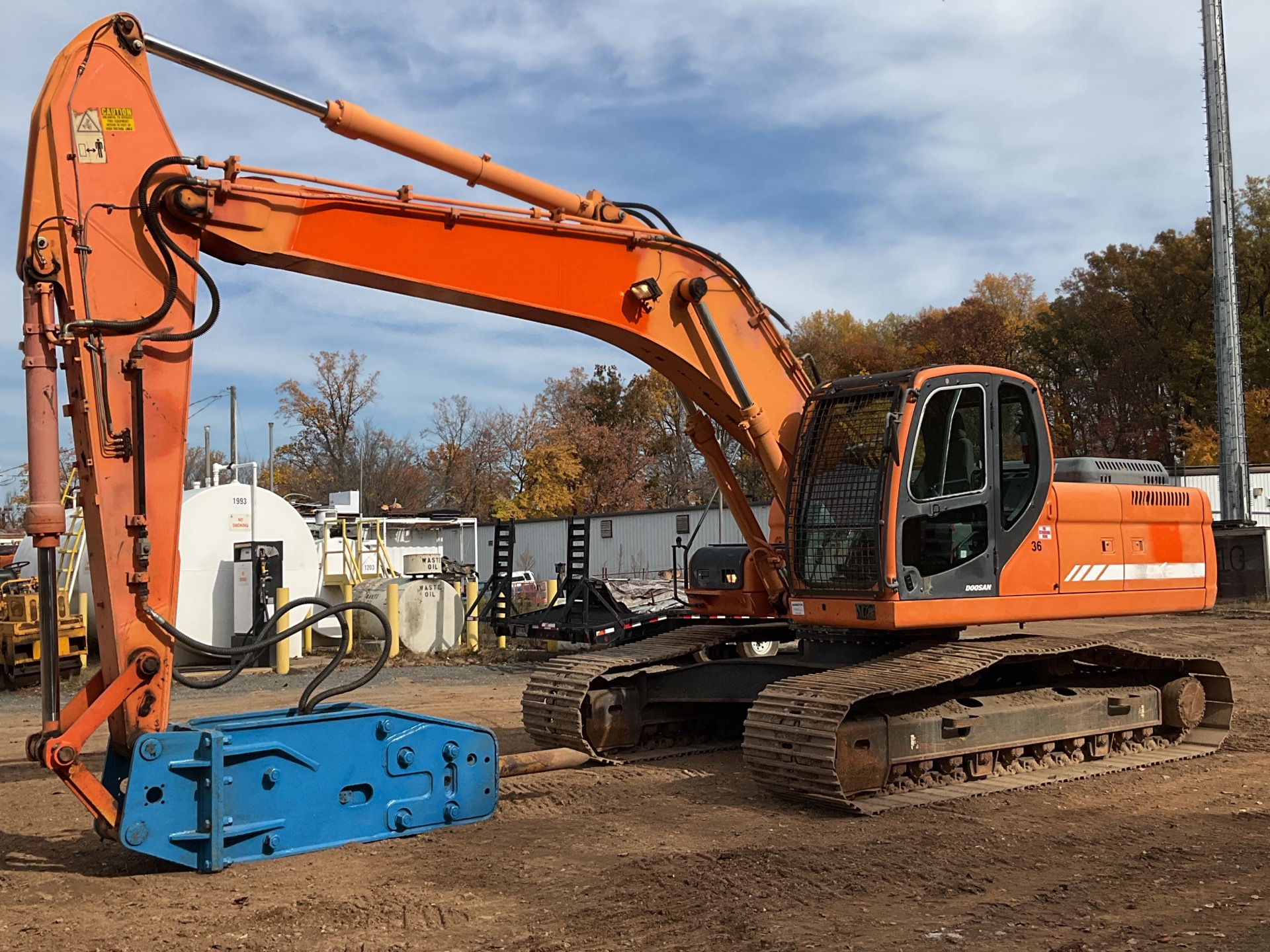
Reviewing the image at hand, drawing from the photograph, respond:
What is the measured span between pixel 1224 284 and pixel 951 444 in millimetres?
24931

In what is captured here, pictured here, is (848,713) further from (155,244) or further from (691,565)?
(155,244)

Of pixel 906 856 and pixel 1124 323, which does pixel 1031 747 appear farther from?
pixel 1124 323

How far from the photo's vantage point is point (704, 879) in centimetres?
601

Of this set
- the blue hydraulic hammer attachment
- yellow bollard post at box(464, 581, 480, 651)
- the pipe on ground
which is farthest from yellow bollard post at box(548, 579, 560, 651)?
the blue hydraulic hammer attachment

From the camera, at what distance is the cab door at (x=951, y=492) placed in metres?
7.98

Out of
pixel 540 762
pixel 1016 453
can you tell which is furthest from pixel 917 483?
pixel 540 762

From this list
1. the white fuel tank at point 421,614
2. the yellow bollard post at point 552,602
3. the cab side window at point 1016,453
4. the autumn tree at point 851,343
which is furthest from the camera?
the autumn tree at point 851,343

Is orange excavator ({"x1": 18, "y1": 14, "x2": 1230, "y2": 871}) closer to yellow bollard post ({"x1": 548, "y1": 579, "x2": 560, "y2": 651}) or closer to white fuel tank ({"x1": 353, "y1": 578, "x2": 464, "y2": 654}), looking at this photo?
yellow bollard post ({"x1": 548, "y1": 579, "x2": 560, "y2": 651})

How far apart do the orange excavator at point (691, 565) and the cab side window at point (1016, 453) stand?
20mm

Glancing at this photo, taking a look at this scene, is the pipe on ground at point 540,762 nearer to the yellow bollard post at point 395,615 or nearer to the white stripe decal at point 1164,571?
the white stripe decal at point 1164,571

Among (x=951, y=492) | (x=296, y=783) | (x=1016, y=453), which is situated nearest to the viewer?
(x=296, y=783)

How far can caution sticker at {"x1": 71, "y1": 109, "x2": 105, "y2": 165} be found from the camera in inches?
234

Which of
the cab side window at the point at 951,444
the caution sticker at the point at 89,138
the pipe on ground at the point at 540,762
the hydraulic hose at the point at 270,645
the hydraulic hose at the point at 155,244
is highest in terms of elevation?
the caution sticker at the point at 89,138

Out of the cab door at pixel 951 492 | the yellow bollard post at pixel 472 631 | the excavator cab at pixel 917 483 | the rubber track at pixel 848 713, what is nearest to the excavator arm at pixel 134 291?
the rubber track at pixel 848 713
